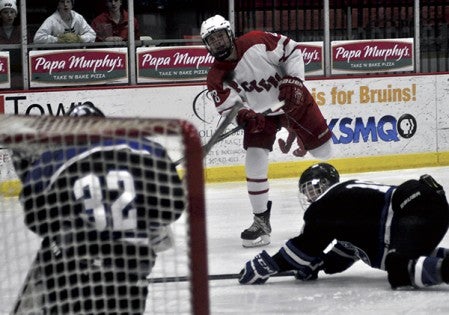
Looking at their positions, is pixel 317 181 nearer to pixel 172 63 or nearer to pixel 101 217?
pixel 101 217

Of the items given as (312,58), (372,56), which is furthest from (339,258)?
(372,56)

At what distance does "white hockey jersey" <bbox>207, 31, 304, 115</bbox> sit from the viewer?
5.57 m

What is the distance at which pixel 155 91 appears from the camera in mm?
7852

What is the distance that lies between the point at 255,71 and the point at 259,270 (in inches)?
59.5

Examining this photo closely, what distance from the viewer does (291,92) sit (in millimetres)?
5570

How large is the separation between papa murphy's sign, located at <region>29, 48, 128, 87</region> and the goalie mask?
11.8 ft

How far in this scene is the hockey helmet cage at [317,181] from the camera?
4.38 meters

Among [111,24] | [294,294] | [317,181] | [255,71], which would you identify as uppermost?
[111,24]

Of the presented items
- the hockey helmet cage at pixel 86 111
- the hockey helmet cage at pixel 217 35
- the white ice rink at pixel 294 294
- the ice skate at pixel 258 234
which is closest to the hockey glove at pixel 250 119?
the hockey helmet cage at pixel 217 35

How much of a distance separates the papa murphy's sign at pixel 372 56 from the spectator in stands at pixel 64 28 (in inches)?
70.3

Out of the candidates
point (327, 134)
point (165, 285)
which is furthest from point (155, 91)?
point (165, 285)

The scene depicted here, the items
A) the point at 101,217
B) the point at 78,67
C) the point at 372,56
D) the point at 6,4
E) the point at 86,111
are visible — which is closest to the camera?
the point at 101,217

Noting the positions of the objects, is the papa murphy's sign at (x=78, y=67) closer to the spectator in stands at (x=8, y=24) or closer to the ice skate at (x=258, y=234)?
the spectator in stands at (x=8, y=24)

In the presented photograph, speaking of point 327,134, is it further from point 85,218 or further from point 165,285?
point 85,218
